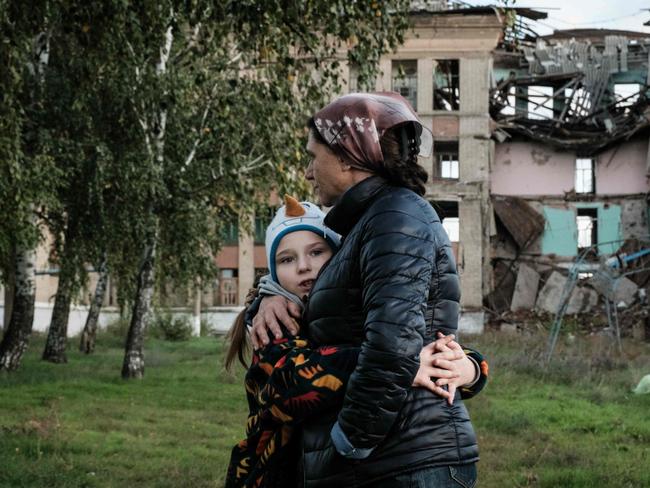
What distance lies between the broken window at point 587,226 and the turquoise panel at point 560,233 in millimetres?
345

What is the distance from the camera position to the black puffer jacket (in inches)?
108

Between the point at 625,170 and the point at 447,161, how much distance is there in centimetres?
789

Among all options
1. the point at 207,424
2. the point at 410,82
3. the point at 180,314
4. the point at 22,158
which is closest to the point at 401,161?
the point at 207,424

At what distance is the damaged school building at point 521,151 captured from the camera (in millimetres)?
39344

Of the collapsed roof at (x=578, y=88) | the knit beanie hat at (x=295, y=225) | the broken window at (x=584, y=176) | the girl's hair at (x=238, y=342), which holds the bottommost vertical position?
the girl's hair at (x=238, y=342)

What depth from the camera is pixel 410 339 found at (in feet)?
9.02

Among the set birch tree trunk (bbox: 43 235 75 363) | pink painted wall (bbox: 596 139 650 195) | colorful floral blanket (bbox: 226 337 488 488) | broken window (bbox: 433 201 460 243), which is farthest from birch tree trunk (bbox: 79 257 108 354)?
pink painted wall (bbox: 596 139 650 195)

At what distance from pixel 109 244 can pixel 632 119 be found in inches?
1109

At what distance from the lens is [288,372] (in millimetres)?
2986

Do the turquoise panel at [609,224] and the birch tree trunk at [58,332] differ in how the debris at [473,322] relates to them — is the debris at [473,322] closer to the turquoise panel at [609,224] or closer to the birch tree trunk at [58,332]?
the turquoise panel at [609,224]

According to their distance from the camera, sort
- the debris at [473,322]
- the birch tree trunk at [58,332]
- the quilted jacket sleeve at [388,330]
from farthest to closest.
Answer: the debris at [473,322] → the birch tree trunk at [58,332] → the quilted jacket sleeve at [388,330]

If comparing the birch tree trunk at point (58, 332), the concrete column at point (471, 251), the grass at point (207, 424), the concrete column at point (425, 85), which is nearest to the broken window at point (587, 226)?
the concrete column at point (471, 251)

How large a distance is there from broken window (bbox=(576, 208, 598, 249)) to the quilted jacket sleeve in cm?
3957

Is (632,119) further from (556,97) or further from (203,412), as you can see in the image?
(203,412)
